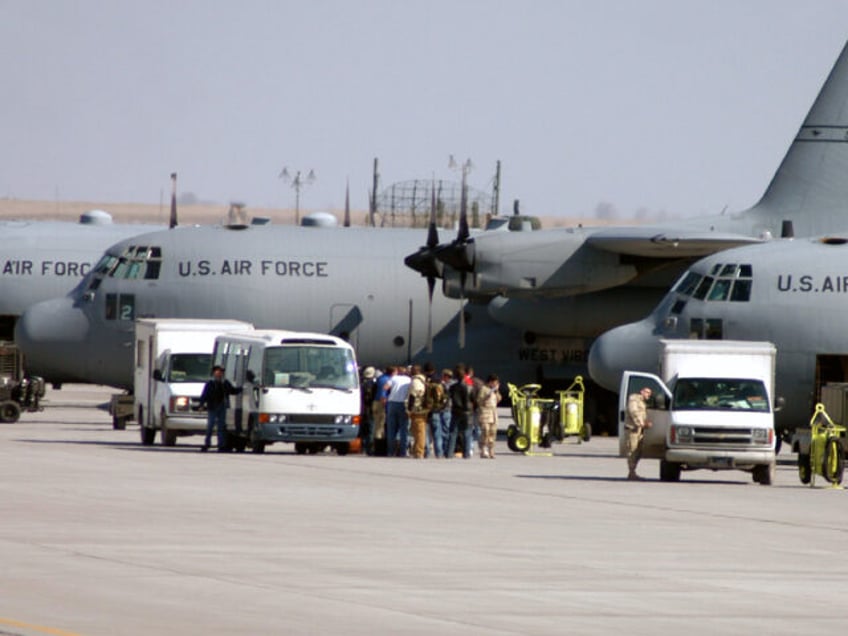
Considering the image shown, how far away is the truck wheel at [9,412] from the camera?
47406 millimetres

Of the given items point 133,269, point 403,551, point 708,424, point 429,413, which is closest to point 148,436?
point 429,413

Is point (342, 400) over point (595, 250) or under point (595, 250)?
under

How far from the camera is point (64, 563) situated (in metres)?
17.8

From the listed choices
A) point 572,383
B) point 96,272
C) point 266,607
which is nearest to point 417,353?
point 572,383

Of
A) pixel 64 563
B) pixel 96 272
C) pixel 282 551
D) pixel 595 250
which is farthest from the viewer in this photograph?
pixel 96 272

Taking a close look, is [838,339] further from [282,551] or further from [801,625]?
[801,625]

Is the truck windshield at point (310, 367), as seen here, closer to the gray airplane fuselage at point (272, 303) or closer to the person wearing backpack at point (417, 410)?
the person wearing backpack at point (417, 410)

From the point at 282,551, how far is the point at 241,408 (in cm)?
1832

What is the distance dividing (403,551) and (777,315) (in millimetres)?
20777

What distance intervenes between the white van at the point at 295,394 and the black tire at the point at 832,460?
945 cm

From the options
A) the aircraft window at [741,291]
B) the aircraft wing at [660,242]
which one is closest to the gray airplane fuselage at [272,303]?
the aircraft wing at [660,242]

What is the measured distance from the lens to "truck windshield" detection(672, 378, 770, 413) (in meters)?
32.5

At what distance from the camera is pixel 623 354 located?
40.3m

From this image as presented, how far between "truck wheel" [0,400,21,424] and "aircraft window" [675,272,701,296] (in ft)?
54.8
